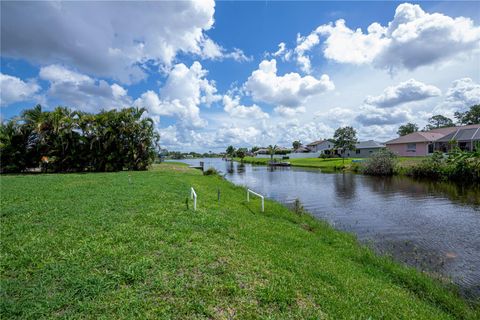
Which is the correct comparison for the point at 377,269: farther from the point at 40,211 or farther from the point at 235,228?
the point at 40,211

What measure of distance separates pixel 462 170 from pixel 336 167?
19.2 meters

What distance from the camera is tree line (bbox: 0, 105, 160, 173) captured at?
2184cm

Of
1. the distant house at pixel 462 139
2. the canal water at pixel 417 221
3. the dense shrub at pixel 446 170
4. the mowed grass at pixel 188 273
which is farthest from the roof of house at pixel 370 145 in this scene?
the mowed grass at pixel 188 273

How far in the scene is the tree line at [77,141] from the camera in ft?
71.7

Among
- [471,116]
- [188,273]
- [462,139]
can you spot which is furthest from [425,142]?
[188,273]

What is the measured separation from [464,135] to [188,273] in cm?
5033

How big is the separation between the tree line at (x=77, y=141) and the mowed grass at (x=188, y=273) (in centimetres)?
1813

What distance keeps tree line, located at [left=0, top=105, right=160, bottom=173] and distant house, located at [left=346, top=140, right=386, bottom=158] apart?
→ 170ft

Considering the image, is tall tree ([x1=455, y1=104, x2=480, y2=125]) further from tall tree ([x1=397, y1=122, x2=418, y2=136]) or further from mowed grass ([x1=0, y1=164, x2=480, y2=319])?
mowed grass ([x1=0, y1=164, x2=480, y2=319])

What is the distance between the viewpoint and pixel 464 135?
37.9 metres

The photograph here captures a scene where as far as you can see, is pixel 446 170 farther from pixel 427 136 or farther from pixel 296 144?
pixel 296 144

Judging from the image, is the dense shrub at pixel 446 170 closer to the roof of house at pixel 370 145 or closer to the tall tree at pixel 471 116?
the roof of house at pixel 370 145

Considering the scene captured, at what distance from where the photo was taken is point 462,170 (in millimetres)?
23625

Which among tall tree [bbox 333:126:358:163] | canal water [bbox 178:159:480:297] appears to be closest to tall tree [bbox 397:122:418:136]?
tall tree [bbox 333:126:358:163]
